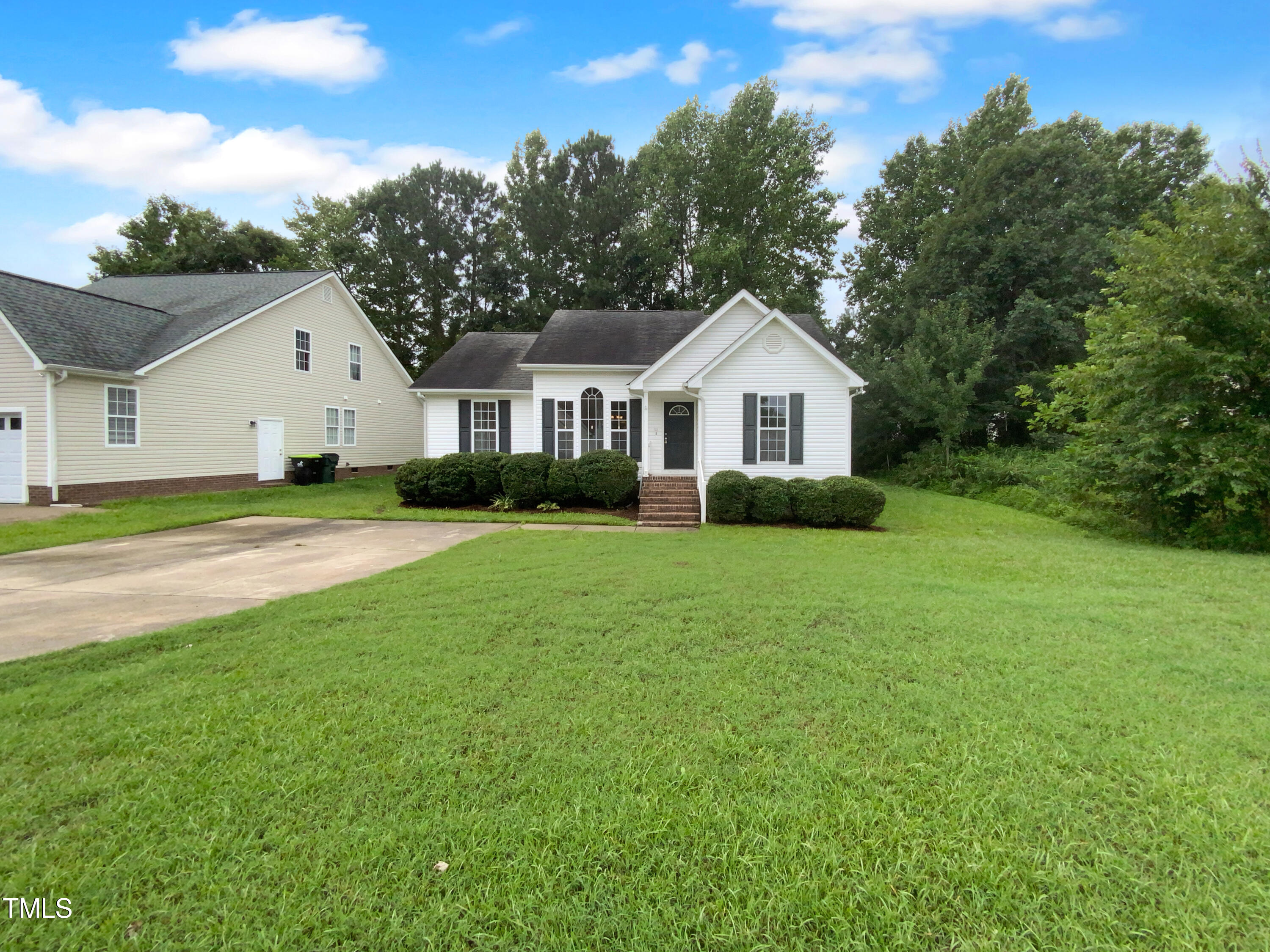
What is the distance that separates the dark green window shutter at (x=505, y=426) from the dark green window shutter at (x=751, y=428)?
8.29m

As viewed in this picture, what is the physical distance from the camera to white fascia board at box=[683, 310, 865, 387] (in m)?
14.1

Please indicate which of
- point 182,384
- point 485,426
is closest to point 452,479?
point 485,426

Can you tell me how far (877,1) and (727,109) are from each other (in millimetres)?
21740

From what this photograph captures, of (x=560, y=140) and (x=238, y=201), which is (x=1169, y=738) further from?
(x=238, y=201)

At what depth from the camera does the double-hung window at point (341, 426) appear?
22.5m

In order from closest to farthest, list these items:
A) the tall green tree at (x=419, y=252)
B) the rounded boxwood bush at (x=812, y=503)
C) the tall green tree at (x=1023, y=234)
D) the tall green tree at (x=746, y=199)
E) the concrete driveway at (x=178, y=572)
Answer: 1. the concrete driveway at (x=178, y=572)
2. the rounded boxwood bush at (x=812, y=503)
3. the tall green tree at (x=1023, y=234)
4. the tall green tree at (x=746, y=199)
5. the tall green tree at (x=419, y=252)

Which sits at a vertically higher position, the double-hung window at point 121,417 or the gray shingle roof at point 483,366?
the gray shingle roof at point 483,366

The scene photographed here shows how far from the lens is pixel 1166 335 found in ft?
34.2

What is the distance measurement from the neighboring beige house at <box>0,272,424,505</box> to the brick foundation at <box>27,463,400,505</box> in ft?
0.12

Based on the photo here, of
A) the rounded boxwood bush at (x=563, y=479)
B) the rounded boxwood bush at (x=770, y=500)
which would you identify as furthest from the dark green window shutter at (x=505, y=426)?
the rounded boxwood bush at (x=770, y=500)

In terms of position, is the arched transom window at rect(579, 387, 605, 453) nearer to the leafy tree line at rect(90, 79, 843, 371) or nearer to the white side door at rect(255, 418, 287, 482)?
the white side door at rect(255, 418, 287, 482)

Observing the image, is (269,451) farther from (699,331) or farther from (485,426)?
(699,331)

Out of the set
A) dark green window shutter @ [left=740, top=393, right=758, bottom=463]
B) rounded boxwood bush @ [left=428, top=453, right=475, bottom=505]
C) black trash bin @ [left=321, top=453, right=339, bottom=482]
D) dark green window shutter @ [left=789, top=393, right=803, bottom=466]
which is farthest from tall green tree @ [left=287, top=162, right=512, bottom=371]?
dark green window shutter @ [left=789, top=393, right=803, bottom=466]

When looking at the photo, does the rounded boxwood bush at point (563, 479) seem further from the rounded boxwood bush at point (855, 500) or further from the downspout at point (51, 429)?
the downspout at point (51, 429)
